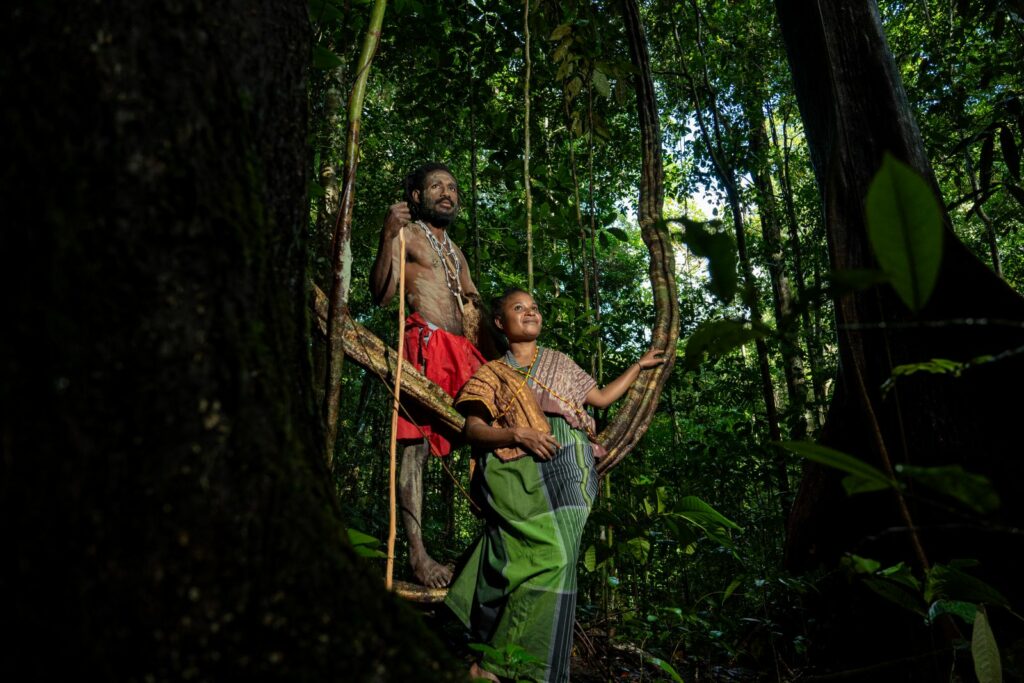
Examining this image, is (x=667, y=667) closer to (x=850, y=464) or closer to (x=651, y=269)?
(x=651, y=269)

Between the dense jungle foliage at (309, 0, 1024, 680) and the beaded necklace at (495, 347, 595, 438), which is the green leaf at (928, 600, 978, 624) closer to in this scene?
the dense jungle foliage at (309, 0, 1024, 680)

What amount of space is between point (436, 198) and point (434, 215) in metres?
0.10

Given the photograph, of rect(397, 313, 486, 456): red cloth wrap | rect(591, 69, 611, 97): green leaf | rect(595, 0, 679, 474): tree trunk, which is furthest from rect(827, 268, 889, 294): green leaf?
rect(591, 69, 611, 97): green leaf

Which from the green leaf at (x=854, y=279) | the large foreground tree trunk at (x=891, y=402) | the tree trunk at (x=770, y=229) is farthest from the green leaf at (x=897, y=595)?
the tree trunk at (x=770, y=229)

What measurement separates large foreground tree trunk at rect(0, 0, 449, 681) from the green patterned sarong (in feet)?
6.96

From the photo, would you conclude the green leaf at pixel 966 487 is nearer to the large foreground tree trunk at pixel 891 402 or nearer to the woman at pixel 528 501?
the large foreground tree trunk at pixel 891 402

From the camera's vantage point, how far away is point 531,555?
2.85 metres

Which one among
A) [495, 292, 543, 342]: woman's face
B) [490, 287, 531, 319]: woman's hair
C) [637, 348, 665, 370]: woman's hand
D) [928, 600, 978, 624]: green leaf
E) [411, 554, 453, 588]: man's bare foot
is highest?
[490, 287, 531, 319]: woman's hair

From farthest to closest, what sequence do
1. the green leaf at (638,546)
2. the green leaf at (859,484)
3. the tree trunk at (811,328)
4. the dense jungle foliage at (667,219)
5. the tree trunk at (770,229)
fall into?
the tree trunk at (770,229) → the tree trunk at (811,328) → the green leaf at (638,546) → the dense jungle foliage at (667,219) → the green leaf at (859,484)

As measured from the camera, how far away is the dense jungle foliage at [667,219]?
8.45 feet

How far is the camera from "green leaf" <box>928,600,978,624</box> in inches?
57.7

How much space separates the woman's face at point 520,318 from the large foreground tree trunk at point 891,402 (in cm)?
140

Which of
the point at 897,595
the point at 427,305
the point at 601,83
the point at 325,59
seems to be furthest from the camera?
the point at 427,305

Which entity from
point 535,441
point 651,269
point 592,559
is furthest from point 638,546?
point 651,269
